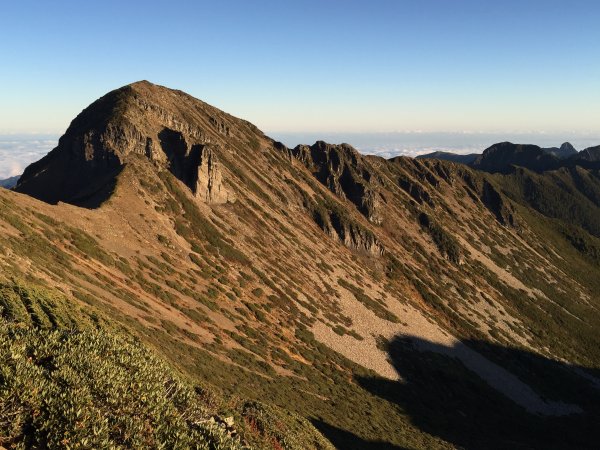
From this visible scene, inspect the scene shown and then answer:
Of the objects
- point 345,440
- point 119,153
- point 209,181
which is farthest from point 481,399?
point 119,153

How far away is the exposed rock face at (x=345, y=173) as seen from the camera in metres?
139

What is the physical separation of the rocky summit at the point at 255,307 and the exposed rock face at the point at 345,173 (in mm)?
752

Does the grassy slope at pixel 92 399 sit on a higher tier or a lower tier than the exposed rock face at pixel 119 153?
lower

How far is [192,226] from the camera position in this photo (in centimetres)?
7988

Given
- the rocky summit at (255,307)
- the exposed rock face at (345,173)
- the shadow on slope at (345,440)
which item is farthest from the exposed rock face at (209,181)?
the shadow on slope at (345,440)

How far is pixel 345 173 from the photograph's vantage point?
150 meters

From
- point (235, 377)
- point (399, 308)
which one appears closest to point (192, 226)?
point (235, 377)

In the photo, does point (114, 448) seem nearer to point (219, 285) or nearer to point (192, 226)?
point (219, 285)

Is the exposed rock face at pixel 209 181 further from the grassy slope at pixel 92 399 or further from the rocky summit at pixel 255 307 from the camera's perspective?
the grassy slope at pixel 92 399

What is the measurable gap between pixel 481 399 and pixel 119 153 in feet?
283

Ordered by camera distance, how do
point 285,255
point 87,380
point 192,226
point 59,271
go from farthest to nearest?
1. point 285,255
2. point 192,226
3. point 59,271
4. point 87,380

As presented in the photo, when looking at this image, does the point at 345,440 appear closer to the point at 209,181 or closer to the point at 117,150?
the point at 209,181

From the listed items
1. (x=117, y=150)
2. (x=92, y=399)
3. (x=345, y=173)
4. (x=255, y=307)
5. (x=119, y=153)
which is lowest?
(x=255, y=307)

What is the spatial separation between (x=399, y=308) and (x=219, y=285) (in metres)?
47.6
